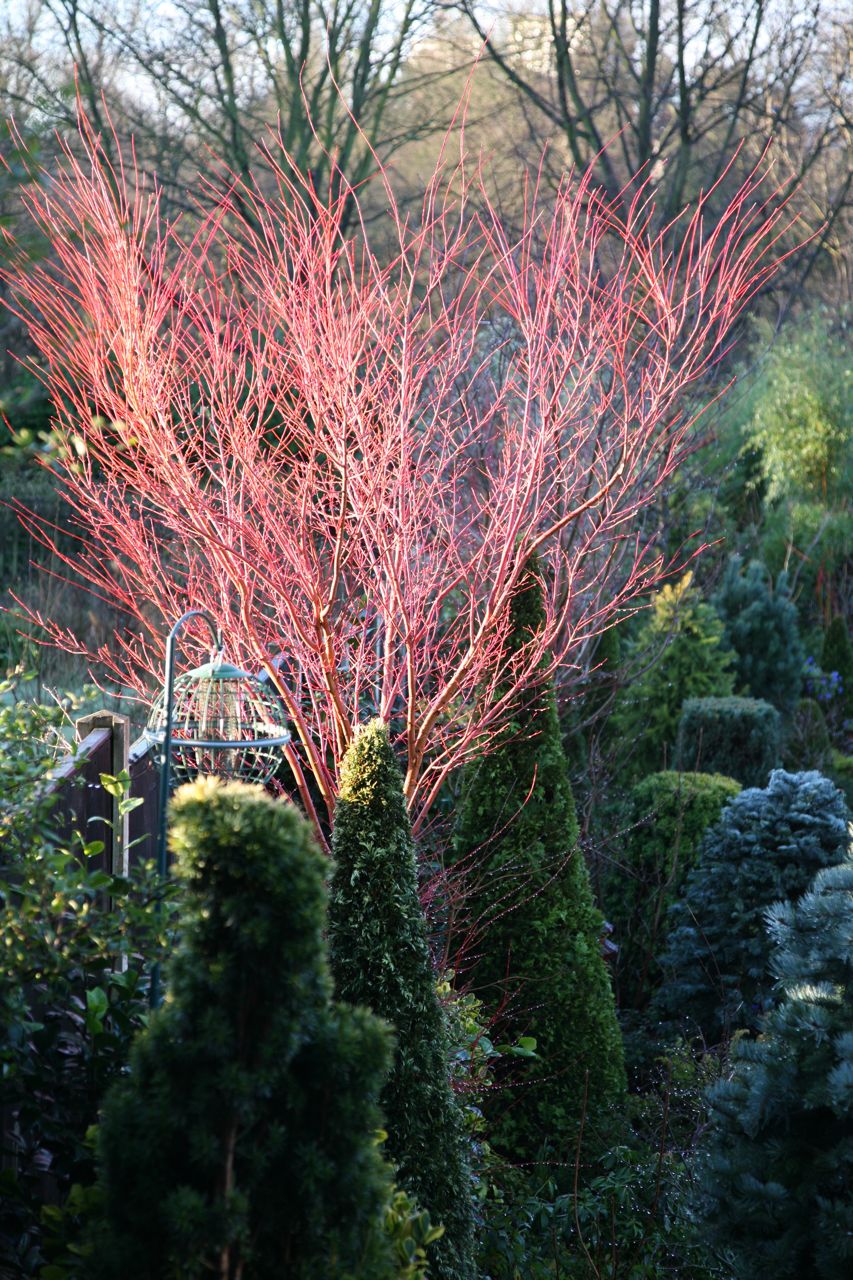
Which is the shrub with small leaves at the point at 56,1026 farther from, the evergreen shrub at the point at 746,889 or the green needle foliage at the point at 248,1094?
the evergreen shrub at the point at 746,889

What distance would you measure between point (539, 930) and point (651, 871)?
6.85 feet

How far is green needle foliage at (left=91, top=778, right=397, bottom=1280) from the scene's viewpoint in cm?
166

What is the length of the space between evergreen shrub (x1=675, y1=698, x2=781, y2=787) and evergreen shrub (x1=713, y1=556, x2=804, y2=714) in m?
2.19

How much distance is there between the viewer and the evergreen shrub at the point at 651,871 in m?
5.98

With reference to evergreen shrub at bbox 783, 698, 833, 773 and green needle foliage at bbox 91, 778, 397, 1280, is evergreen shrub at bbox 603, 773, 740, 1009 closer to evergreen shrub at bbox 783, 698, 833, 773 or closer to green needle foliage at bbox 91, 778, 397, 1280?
evergreen shrub at bbox 783, 698, 833, 773

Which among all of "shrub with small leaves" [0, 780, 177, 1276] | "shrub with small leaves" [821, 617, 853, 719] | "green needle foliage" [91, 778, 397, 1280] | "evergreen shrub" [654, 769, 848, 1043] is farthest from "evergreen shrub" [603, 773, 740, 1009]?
"shrub with small leaves" [821, 617, 853, 719]

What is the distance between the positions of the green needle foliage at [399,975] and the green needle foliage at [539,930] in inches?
46.9

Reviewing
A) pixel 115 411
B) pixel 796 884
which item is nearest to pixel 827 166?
pixel 796 884

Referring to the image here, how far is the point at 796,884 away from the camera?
17.3 feet

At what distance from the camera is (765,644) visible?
957 cm

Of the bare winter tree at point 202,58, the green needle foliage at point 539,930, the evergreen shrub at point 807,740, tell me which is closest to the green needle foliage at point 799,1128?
the green needle foliage at point 539,930

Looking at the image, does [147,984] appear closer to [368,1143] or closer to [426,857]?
[368,1143]

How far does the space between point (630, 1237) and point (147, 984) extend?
6.38 feet

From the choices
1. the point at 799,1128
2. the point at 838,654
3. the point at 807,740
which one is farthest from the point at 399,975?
the point at 838,654
